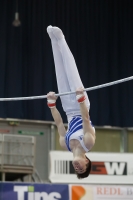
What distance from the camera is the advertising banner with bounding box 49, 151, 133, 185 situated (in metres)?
10.9

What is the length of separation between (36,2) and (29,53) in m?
1.25

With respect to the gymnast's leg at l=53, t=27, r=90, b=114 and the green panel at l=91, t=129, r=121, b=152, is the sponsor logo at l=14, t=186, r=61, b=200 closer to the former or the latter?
the green panel at l=91, t=129, r=121, b=152

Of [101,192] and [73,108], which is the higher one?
[73,108]

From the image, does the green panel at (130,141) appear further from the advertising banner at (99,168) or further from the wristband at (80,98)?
the wristband at (80,98)

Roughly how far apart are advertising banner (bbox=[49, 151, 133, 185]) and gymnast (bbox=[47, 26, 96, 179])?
5.15m

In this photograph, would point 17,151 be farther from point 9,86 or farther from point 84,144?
point 84,144

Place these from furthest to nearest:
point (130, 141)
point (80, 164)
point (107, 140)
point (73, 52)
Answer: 1. point (130, 141)
2. point (107, 140)
3. point (73, 52)
4. point (80, 164)

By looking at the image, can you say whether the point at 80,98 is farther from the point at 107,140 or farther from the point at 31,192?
the point at 107,140

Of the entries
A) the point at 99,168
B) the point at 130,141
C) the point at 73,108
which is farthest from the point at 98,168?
the point at 73,108

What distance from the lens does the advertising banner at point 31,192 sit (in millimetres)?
9180

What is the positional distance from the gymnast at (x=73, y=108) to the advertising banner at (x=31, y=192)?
3.66 m

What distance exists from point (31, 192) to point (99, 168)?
230 centimetres

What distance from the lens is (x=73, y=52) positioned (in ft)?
40.1

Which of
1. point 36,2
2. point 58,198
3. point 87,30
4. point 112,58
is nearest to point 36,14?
point 36,2
